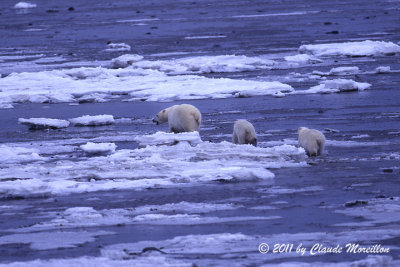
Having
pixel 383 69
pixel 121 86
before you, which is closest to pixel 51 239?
pixel 121 86

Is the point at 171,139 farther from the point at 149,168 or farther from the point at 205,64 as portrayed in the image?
the point at 205,64

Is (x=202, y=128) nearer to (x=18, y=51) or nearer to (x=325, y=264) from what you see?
(x=325, y=264)

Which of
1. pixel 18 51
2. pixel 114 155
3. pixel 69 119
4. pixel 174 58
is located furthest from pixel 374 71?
pixel 18 51

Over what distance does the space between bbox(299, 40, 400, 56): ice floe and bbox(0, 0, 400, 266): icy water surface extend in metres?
0.06

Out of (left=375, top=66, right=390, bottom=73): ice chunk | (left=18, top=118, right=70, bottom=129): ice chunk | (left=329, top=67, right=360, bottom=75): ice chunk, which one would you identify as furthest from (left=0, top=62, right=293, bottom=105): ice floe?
(left=18, top=118, right=70, bottom=129): ice chunk

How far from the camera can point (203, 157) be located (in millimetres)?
10430

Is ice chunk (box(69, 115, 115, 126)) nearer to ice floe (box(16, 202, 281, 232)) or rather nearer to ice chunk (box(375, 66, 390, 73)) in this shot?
ice floe (box(16, 202, 281, 232))

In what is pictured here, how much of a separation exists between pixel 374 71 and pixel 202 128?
6927 mm

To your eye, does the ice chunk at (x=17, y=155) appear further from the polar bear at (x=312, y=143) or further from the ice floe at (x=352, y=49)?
the ice floe at (x=352, y=49)

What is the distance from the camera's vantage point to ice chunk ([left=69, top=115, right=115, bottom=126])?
14027 mm

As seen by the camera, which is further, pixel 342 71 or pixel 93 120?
pixel 342 71

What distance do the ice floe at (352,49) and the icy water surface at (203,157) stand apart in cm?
6

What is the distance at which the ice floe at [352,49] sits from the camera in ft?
72.1

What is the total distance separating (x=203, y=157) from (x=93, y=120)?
404 centimetres
